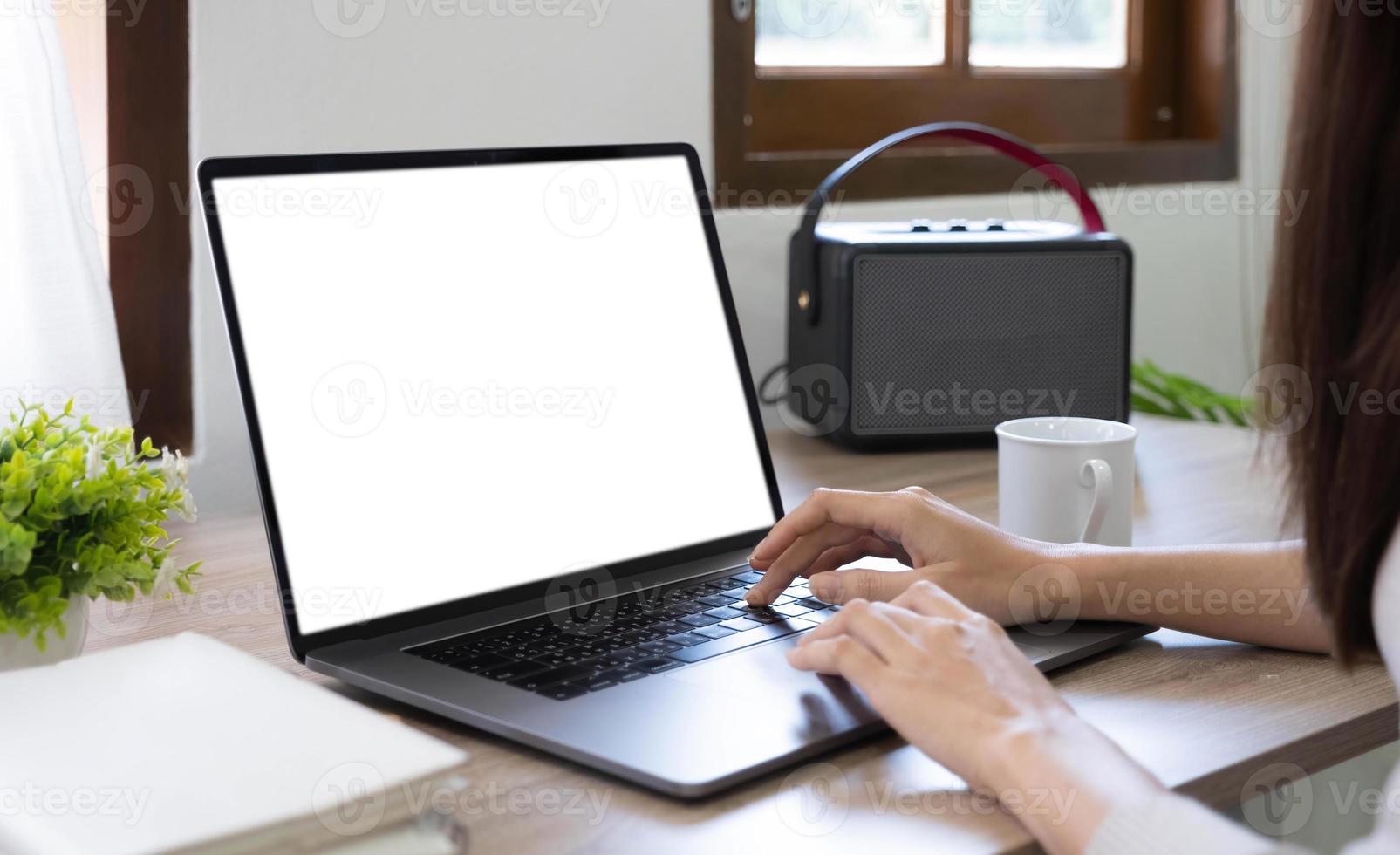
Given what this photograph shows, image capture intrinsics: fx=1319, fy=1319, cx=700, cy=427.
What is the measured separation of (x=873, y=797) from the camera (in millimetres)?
555

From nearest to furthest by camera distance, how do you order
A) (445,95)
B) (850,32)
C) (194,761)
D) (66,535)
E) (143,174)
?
(194,761)
(66,535)
(143,174)
(445,95)
(850,32)

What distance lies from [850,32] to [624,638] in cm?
124

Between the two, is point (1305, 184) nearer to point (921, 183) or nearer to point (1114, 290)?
point (1114, 290)

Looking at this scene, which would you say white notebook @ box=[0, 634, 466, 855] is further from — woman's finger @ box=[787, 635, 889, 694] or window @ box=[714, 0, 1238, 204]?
window @ box=[714, 0, 1238, 204]

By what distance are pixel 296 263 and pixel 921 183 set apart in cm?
105

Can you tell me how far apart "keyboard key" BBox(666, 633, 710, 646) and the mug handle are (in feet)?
1.00

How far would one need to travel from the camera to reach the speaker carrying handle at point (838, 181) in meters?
1.29

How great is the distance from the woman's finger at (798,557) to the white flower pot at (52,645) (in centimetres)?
36

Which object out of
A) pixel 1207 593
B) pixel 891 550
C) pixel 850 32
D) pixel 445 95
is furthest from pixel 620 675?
pixel 850 32

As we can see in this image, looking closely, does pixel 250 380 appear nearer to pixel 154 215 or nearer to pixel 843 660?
pixel 843 660

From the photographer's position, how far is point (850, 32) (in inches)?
68.7

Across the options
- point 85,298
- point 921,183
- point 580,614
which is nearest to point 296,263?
point 580,614

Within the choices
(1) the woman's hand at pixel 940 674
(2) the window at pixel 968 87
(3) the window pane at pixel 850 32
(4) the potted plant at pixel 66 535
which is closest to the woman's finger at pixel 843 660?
(1) the woman's hand at pixel 940 674

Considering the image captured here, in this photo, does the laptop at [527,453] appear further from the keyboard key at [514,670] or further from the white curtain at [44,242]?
the white curtain at [44,242]
